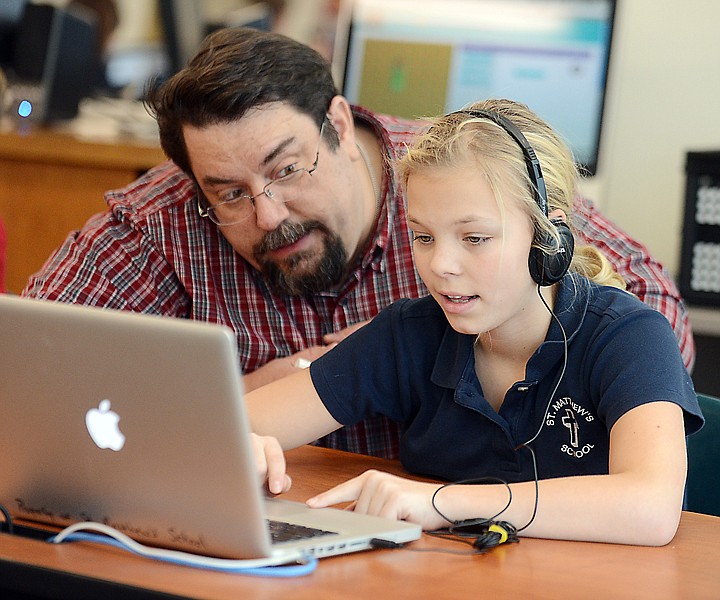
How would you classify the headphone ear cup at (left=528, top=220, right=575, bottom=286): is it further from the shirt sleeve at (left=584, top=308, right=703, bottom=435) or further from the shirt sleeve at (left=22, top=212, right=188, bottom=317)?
the shirt sleeve at (left=22, top=212, right=188, bottom=317)

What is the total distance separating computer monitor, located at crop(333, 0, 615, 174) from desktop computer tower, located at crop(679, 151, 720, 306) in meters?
0.28

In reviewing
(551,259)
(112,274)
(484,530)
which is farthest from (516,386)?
(112,274)

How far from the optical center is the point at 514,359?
1.35m

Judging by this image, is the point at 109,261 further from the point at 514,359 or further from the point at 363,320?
the point at 514,359

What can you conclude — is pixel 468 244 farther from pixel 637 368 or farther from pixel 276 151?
pixel 276 151

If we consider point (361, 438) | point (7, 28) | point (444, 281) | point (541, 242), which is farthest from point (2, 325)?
point (7, 28)

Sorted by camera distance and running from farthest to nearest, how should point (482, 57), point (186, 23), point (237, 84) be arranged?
1. point (186, 23)
2. point (482, 57)
3. point (237, 84)

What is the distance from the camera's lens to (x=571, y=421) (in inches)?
50.8

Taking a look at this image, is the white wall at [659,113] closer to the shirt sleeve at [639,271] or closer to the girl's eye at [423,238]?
the shirt sleeve at [639,271]

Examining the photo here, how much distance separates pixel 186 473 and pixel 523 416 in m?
0.53

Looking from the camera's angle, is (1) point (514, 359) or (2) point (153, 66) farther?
(2) point (153, 66)

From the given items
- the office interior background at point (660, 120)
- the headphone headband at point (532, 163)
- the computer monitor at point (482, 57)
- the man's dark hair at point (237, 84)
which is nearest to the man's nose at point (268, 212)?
the man's dark hair at point (237, 84)

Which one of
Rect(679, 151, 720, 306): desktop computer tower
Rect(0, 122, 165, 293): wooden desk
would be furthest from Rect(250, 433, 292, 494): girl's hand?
Rect(0, 122, 165, 293): wooden desk

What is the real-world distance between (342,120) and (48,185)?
1.13m
